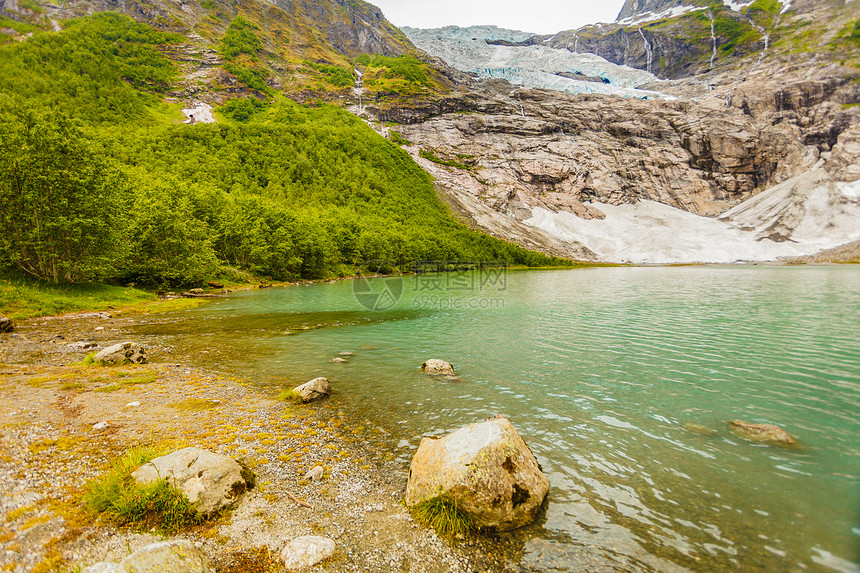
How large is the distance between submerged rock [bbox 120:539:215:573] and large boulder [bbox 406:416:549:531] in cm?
336

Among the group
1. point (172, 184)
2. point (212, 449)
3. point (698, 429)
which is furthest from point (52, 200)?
point (698, 429)

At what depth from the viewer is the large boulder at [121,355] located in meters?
14.7

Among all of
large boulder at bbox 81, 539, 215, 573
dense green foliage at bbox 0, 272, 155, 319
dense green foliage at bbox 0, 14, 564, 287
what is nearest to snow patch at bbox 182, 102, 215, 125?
dense green foliage at bbox 0, 14, 564, 287

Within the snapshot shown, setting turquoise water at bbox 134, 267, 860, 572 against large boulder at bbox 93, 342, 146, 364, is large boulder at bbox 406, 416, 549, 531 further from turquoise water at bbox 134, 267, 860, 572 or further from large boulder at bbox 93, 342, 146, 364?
large boulder at bbox 93, 342, 146, 364

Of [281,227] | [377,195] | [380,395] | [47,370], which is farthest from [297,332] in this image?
[377,195]

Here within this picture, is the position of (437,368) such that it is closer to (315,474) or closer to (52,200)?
(315,474)

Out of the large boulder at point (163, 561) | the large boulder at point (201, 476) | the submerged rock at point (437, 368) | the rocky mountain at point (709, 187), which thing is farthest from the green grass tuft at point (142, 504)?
the rocky mountain at point (709, 187)

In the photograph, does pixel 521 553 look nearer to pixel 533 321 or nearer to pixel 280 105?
pixel 533 321

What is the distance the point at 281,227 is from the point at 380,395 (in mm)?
68731

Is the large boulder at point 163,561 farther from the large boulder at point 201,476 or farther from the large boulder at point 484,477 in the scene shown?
the large boulder at point 484,477

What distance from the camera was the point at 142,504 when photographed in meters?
5.42

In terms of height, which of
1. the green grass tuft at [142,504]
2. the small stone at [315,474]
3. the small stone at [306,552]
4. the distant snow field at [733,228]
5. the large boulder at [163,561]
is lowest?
the small stone at [315,474]

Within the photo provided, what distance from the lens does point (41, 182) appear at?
2620 cm

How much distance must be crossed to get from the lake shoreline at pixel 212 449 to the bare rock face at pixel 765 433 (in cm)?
857
